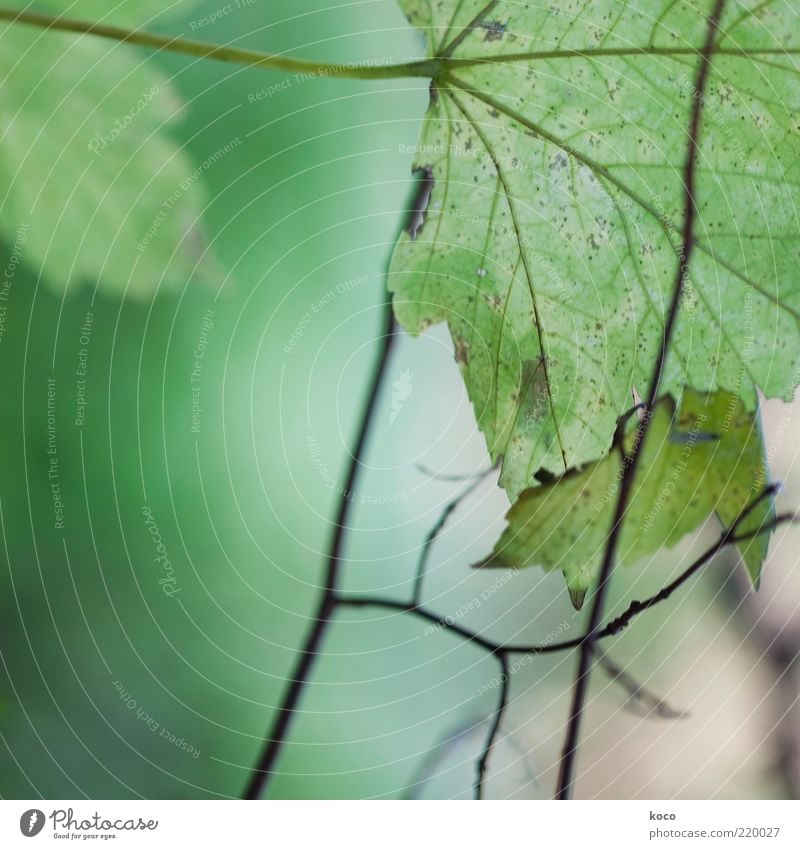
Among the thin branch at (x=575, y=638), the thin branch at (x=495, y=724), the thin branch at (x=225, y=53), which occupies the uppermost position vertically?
the thin branch at (x=225, y=53)

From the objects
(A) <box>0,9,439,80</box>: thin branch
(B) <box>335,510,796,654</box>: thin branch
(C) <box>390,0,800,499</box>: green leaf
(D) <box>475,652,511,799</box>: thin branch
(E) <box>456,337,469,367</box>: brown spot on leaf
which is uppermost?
(A) <box>0,9,439,80</box>: thin branch

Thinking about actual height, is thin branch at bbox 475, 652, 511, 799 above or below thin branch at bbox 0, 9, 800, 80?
below

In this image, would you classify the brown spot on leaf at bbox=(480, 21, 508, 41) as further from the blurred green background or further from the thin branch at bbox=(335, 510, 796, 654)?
the thin branch at bbox=(335, 510, 796, 654)

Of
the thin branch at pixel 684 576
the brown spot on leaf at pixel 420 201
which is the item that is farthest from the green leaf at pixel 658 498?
the brown spot on leaf at pixel 420 201

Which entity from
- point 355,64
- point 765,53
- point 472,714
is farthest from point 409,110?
point 472,714

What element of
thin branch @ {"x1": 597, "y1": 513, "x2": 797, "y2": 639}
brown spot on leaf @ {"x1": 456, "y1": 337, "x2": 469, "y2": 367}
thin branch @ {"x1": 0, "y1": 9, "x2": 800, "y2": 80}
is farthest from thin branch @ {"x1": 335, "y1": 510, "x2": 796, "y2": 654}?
thin branch @ {"x1": 0, "y1": 9, "x2": 800, "y2": 80}

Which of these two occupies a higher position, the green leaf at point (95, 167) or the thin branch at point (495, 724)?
the green leaf at point (95, 167)

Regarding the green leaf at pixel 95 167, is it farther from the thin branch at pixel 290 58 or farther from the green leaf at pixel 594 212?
the green leaf at pixel 594 212
